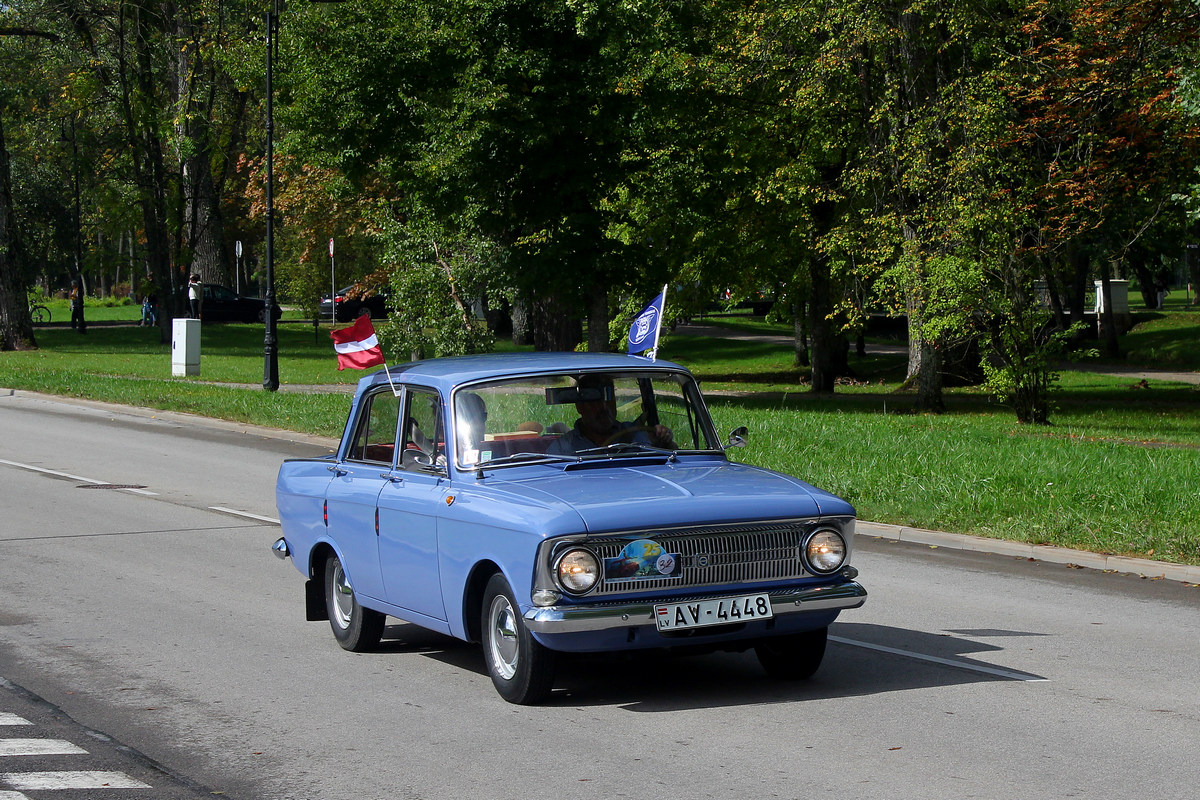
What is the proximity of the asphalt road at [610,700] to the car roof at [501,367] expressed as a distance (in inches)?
64.8

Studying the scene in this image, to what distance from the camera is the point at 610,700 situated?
275 inches

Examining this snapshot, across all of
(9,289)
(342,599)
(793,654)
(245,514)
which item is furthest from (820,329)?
(793,654)

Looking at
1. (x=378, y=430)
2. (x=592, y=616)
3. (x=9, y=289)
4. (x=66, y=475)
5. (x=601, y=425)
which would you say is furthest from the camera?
(x=9, y=289)

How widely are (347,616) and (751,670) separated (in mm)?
2476

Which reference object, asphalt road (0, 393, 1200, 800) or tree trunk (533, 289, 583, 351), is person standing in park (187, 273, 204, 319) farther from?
asphalt road (0, 393, 1200, 800)

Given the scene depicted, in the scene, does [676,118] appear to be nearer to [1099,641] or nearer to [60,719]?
[1099,641]

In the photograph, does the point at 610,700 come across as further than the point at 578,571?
Yes

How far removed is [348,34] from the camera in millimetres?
28078

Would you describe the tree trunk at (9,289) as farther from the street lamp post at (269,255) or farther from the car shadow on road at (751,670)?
the car shadow on road at (751,670)

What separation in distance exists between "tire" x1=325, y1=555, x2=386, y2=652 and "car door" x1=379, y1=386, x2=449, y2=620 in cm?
54

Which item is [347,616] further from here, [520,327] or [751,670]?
[520,327]

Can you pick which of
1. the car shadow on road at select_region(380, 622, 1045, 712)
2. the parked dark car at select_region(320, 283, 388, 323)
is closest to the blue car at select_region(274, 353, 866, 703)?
the car shadow on road at select_region(380, 622, 1045, 712)

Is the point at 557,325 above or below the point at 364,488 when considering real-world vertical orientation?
above

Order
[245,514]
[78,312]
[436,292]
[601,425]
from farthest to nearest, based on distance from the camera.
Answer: [78,312]
[436,292]
[245,514]
[601,425]
